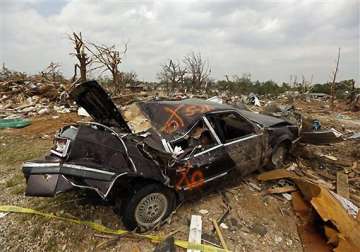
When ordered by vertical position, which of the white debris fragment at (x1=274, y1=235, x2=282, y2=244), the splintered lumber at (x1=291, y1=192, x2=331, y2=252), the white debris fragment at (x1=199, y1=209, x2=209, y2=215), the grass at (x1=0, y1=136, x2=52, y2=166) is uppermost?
the grass at (x1=0, y1=136, x2=52, y2=166)

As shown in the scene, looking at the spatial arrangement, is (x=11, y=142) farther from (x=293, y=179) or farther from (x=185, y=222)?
(x=293, y=179)

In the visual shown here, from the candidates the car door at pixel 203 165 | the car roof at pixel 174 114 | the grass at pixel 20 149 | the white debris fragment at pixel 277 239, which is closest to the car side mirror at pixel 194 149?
the car door at pixel 203 165

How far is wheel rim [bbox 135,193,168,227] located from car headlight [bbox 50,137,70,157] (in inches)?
40.0

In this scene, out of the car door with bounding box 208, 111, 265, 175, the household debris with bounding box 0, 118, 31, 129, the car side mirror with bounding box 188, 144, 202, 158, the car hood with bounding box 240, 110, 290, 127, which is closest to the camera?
the car side mirror with bounding box 188, 144, 202, 158

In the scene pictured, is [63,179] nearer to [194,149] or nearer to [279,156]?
[194,149]

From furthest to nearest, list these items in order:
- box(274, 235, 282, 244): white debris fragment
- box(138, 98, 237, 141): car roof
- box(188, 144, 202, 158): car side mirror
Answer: box(138, 98, 237, 141): car roof
box(188, 144, 202, 158): car side mirror
box(274, 235, 282, 244): white debris fragment

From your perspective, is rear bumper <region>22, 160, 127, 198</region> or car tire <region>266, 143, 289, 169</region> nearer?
rear bumper <region>22, 160, 127, 198</region>

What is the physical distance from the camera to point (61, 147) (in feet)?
9.46

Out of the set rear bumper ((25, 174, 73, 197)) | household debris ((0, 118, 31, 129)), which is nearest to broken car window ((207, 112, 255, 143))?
rear bumper ((25, 174, 73, 197))

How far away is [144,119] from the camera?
12.7 ft

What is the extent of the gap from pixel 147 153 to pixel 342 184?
3.75 m

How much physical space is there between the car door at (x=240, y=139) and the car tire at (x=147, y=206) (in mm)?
1135

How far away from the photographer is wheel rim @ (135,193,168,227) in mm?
2980

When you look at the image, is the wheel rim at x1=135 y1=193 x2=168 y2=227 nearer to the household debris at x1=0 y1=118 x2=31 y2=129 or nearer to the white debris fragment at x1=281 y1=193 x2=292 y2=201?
the white debris fragment at x1=281 y1=193 x2=292 y2=201
